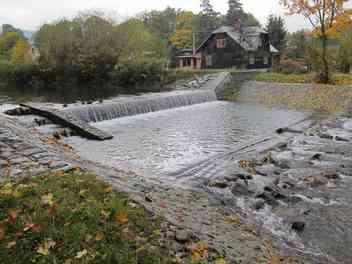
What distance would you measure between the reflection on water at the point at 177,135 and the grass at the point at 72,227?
354 cm

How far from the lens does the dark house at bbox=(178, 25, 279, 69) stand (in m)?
36.1

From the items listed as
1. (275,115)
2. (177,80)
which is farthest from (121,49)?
(275,115)

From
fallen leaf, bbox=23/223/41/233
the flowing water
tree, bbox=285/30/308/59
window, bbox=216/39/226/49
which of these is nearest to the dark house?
window, bbox=216/39/226/49

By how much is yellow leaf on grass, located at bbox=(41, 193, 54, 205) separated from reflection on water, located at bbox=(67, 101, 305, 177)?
145 inches

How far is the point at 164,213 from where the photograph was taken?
4.59 meters

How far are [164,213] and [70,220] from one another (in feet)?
4.39

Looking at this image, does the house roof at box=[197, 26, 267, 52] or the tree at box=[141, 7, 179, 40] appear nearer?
the house roof at box=[197, 26, 267, 52]

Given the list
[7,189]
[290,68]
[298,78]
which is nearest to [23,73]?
[290,68]

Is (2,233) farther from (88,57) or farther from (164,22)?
(164,22)

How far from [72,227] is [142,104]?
46.9ft

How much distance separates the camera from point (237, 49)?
36031mm

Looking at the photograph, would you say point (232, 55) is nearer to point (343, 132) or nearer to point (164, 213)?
point (343, 132)

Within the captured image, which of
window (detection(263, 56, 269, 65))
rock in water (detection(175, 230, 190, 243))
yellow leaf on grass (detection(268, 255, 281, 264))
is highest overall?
window (detection(263, 56, 269, 65))

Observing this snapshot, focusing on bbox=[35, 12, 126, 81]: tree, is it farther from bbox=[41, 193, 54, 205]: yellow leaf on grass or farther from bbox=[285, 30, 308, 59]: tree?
bbox=[41, 193, 54, 205]: yellow leaf on grass
